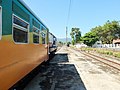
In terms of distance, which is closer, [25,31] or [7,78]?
[7,78]

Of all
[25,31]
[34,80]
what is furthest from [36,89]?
[25,31]

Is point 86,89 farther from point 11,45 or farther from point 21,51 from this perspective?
point 11,45

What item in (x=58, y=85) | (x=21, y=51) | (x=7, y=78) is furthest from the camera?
(x=58, y=85)

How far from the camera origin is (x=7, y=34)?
14.5 feet

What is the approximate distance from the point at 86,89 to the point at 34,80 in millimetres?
2749

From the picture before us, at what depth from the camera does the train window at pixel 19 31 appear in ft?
16.8

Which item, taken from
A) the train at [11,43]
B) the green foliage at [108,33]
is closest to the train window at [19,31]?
the train at [11,43]

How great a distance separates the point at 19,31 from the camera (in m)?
5.54

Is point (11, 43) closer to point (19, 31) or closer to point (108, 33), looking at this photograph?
point (19, 31)

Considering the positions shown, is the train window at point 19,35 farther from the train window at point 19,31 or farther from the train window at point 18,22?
the train window at point 18,22

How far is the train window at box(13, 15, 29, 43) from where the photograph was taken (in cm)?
511

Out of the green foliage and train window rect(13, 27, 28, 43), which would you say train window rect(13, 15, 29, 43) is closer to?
train window rect(13, 27, 28, 43)

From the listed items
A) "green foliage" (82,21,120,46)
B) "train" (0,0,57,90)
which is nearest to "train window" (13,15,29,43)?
"train" (0,0,57,90)

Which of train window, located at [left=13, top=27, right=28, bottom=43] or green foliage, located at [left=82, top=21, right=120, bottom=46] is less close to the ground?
green foliage, located at [left=82, top=21, right=120, bottom=46]
